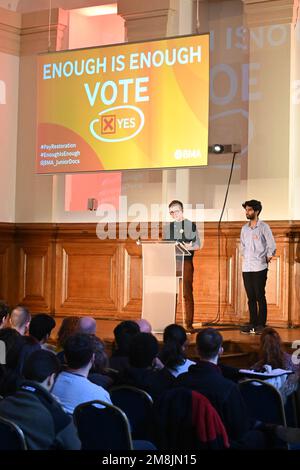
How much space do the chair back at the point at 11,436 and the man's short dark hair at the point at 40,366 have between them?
39cm

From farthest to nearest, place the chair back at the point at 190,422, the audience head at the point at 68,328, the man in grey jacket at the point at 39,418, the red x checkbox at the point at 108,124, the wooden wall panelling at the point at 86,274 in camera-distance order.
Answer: the wooden wall panelling at the point at 86,274
the red x checkbox at the point at 108,124
the audience head at the point at 68,328
the chair back at the point at 190,422
the man in grey jacket at the point at 39,418

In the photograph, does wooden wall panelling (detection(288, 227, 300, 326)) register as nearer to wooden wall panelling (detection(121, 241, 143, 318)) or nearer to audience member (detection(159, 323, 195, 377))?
wooden wall panelling (detection(121, 241, 143, 318))

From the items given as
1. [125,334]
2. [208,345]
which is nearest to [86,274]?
[125,334]

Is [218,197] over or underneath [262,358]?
over

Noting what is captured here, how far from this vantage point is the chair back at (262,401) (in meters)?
4.34

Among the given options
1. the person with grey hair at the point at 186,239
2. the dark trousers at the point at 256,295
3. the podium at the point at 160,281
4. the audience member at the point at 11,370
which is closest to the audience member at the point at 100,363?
the audience member at the point at 11,370

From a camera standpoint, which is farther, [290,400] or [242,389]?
[290,400]

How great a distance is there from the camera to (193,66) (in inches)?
352

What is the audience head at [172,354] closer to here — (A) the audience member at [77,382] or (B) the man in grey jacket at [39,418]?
(A) the audience member at [77,382]

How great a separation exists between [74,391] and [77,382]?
0.04 metres

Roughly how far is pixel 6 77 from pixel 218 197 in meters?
3.18

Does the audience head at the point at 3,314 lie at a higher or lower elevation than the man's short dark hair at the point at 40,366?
higher
